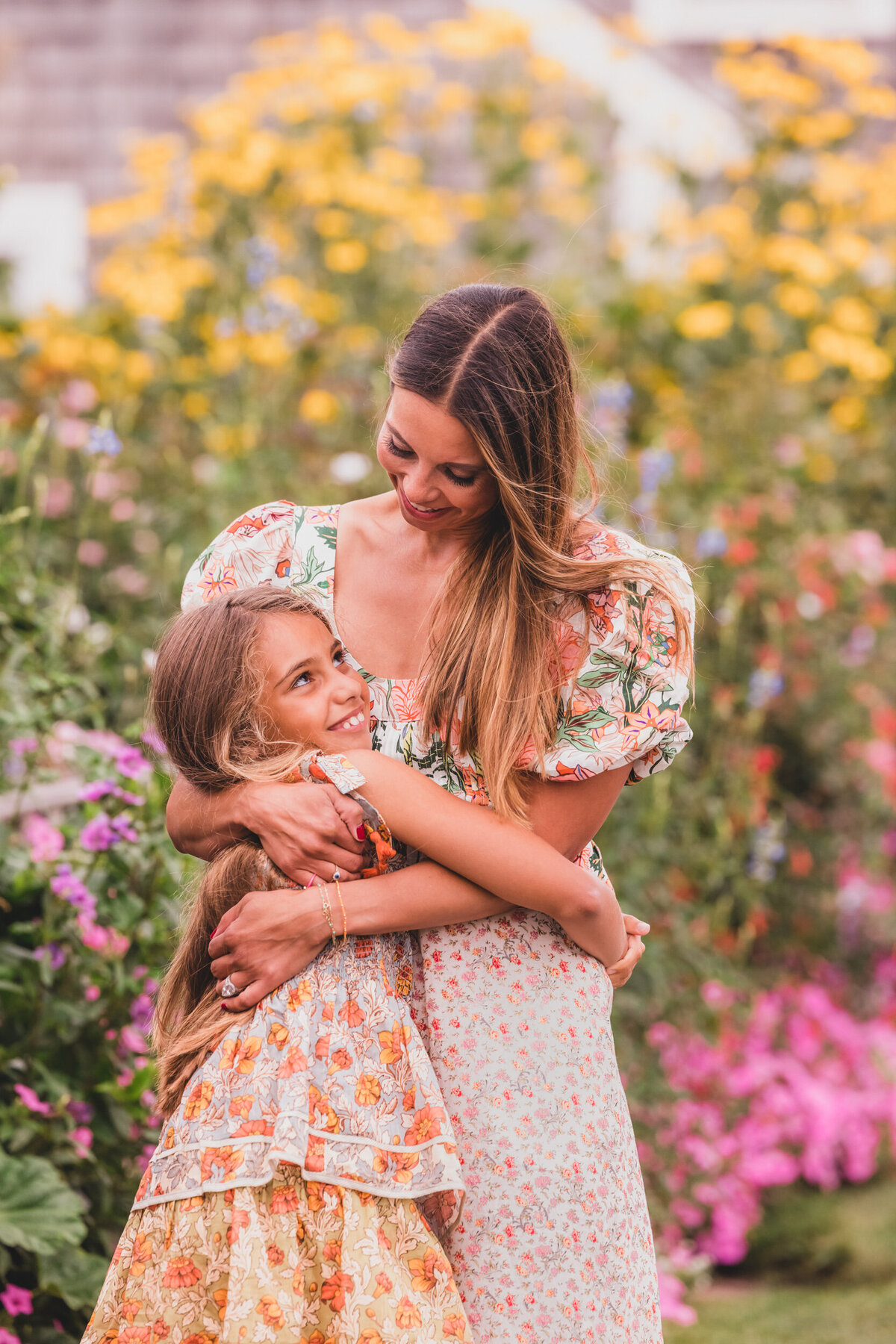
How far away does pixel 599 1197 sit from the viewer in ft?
5.38

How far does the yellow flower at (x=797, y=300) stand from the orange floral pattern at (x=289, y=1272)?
161 inches

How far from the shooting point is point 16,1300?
1.99 meters

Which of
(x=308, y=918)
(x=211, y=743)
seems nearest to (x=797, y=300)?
(x=211, y=743)

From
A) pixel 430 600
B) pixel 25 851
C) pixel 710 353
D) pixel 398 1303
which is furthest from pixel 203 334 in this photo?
pixel 398 1303

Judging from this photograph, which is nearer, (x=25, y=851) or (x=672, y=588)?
(x=672, y=588)

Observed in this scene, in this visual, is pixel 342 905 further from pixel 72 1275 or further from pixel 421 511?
pixel 72 1275

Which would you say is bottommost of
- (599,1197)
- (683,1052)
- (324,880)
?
(683,1052)

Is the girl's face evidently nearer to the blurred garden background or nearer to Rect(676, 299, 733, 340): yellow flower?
the blurred garden background

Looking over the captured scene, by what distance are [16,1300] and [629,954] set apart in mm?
1014

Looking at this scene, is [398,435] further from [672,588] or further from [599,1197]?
[599,1197]

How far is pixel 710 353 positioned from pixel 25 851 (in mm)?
3505

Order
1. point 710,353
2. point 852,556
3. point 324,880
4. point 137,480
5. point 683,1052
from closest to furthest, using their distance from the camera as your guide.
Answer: point 324,880 < point 683,1052 < point 137,480 < point 852,556 < point 710,353

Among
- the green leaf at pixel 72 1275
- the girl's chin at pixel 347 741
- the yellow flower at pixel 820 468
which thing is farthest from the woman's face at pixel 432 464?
the yellow flower at pixel 820 468

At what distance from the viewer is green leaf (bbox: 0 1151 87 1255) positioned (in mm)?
1892
